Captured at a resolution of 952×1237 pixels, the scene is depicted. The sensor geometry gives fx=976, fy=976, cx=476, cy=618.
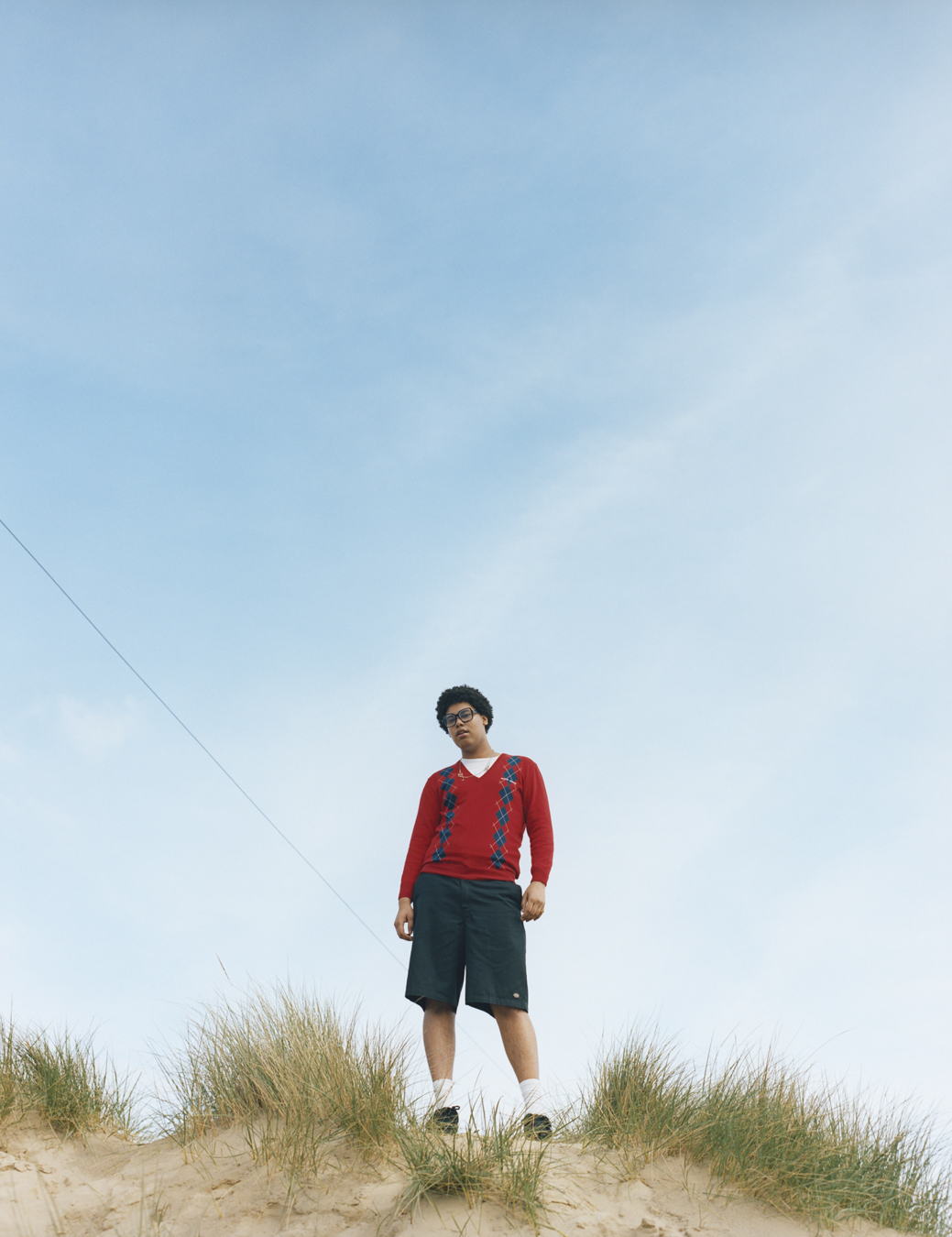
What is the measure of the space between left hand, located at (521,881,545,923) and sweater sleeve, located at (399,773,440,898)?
0.54 m

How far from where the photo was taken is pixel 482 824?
4.33 metres

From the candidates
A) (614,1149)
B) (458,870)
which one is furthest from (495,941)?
(614,1149)

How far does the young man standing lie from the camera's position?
3.96 meters

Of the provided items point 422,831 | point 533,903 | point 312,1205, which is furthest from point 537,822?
point 312,1205

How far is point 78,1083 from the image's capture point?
442 cm

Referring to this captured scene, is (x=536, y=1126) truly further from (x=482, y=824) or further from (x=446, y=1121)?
(x=482, y=824)

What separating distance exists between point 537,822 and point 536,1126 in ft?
4.13

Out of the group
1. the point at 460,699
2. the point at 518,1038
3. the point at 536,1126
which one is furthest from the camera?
the point at 460,699

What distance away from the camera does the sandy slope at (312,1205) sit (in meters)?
3.19

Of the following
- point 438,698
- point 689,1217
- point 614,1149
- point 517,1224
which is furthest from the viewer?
point 438,698

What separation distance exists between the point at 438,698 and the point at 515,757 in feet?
1.65

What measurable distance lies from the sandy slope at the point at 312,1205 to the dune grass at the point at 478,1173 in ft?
0.14

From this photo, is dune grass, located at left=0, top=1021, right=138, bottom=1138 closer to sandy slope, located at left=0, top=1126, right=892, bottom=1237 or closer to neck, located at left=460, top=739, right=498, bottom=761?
sandy slope, located at left=0, top=1126, right=892, bottom=1237

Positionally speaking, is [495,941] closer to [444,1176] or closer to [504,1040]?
[504,1040]
